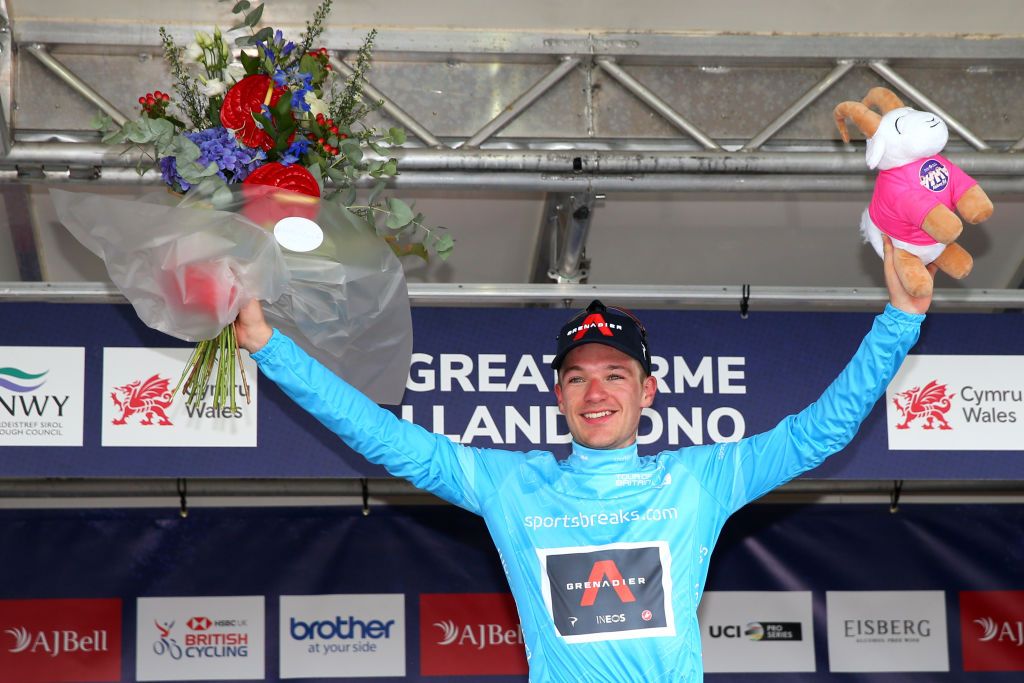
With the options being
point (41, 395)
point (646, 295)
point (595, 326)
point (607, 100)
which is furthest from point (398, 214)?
point (41, 395)

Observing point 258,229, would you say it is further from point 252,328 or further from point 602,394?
point 602,394

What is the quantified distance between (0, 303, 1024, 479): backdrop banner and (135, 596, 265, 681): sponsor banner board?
3.94 feet

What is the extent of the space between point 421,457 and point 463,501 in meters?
0.15

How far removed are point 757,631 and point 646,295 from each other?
Answer: 1.76 m

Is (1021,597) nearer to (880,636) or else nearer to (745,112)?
(880,636)

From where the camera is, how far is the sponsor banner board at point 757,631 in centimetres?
532

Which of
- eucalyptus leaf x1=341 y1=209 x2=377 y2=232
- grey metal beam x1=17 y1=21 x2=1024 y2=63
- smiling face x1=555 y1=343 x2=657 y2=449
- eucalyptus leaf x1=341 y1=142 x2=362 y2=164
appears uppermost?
grey metal beam x1=17 y1=21 x2=1024 y2=63

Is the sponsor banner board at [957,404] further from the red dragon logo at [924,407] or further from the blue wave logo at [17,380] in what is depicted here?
the blue wave logo at [17,380]

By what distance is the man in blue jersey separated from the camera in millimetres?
2195

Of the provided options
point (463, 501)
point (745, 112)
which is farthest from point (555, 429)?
point (463, 501)

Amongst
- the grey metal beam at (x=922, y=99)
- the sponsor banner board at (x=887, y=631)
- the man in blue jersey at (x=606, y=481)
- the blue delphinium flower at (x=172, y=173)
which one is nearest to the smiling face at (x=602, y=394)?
the man in blue jersey at (x=606, y=481)

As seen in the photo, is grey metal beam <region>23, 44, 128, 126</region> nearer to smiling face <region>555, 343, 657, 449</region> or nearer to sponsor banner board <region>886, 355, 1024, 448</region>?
smiling face <region>555, 343, 657, 449</region>

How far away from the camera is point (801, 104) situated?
12.3ft

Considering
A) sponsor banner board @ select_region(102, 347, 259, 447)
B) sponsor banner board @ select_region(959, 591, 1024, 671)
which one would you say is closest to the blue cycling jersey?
sponsor banner board @ select_region(102, 347, 259, 447)
